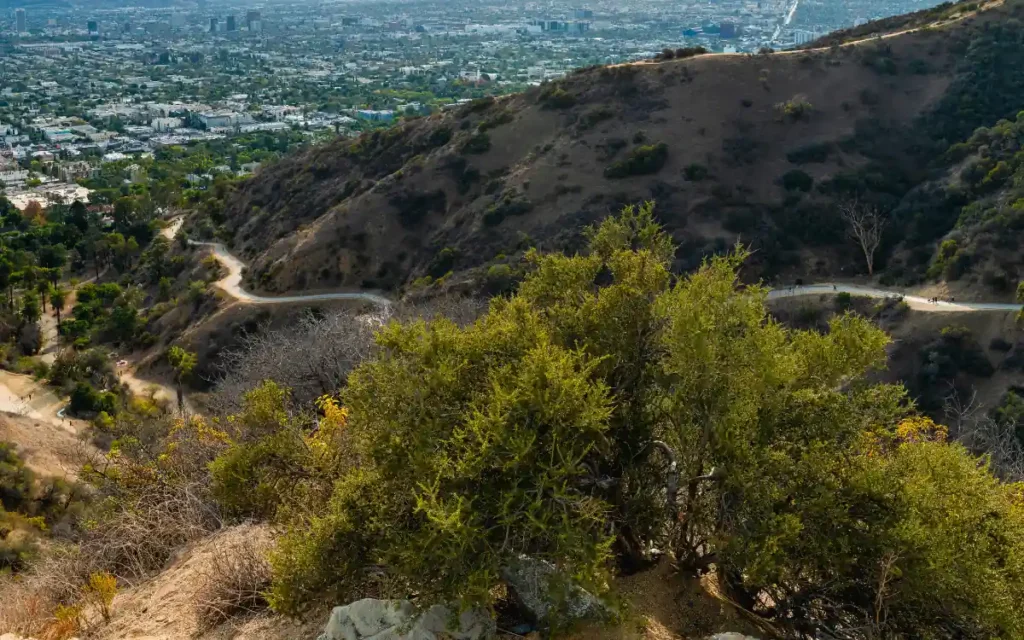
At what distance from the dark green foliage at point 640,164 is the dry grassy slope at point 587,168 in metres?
0.65

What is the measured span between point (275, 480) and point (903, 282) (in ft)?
133

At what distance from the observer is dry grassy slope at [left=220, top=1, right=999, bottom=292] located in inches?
2073

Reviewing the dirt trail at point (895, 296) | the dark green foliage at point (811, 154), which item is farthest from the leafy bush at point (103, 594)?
the dark green foliage at point (811, 154)

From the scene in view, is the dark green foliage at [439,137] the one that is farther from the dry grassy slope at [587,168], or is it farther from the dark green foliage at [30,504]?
the dark green foliage at [30,504]

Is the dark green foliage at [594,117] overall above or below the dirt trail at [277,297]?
above

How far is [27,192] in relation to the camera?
102 m

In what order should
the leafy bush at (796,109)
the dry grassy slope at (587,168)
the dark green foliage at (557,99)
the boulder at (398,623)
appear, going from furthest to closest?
the dark green foliage at (557,99) < the leafy bush at (796,109) < the dry grassy slope at (587,168) < the boulder at (398,623)

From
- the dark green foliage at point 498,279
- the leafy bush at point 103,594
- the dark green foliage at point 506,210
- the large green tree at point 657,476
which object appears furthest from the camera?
the dark green foliage at point 506,210

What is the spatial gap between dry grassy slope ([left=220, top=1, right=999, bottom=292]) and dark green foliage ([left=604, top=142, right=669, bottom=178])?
647mm

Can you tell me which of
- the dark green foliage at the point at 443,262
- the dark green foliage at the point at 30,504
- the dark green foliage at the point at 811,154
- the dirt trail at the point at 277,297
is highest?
the dark green foliage at the point at 811,154

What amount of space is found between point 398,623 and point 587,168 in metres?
48.7

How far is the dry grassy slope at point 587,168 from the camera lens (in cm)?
5266

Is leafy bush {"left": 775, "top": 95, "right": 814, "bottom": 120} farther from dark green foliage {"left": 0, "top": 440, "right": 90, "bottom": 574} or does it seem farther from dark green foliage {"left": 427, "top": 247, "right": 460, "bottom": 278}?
dark green foliage {"left": 0, "top": 440, "right": 90, "bottom": 574}

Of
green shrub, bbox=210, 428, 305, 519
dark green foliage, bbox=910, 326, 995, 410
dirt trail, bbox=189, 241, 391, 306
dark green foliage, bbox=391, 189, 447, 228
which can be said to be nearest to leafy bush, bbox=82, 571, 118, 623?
green shrub, bbox=210, 428, 305, 519
